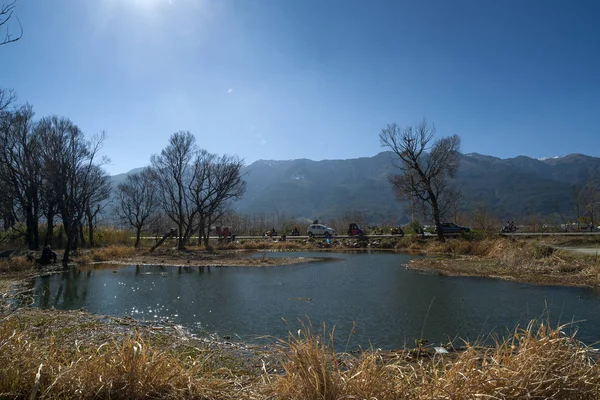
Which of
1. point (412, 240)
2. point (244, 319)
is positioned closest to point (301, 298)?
point (244, 319)

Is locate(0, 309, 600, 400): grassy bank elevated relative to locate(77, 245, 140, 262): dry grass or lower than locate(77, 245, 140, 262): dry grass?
elevated

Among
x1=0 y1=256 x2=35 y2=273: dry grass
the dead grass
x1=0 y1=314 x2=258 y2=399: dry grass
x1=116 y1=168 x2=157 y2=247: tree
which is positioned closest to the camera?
x1=0 y1=314 x2=258 y2=399: dry grass

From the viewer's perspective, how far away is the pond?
29.3 feet

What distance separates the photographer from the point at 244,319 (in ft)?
33.2

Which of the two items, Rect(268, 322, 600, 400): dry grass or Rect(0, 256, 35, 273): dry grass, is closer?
Rect(268, 322, 600, 400): dry grass

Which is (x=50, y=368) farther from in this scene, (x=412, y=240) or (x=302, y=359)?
(x=412, y=240)

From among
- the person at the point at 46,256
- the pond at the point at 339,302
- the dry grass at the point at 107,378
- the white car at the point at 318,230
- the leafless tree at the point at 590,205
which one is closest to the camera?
the dry grass at the point at 107,378

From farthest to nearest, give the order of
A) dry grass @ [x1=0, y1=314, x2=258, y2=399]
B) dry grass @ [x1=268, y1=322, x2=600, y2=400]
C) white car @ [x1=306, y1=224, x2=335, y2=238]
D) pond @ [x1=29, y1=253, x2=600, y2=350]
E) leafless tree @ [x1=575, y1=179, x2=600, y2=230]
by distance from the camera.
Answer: white car @ [x1=306, y1=224, x2=335, y2=238]
leafless tree @ [x1=575, y1=179, x2=600, y2=230]
pond @ [x1=29, y1=253, x2=600, y2=350]
dry grass @ [x1=0, y1=314, x2=258, y2=399]
dry grass @ [x1=268, y1=322, x2=600, y2=400]

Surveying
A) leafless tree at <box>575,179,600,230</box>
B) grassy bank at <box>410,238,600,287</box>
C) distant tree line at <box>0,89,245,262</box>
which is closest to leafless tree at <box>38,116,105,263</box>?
distant tree line at <box>0,89,245,262</box>

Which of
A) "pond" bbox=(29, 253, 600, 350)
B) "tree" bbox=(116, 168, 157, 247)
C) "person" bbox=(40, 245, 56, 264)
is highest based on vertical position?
"tree" bbox=(116, 168, 157, 247)

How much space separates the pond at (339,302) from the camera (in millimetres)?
8938

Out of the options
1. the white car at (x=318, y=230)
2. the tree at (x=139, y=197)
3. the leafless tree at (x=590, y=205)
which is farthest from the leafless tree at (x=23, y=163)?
the leafless tree at (x=590, y=205)

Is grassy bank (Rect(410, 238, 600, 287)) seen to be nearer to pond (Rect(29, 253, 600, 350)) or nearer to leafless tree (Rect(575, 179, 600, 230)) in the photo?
pond (Rect(29, 253, 600, 350))

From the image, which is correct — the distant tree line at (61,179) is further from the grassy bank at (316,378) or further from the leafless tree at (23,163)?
the grassy bank at (316,378)
